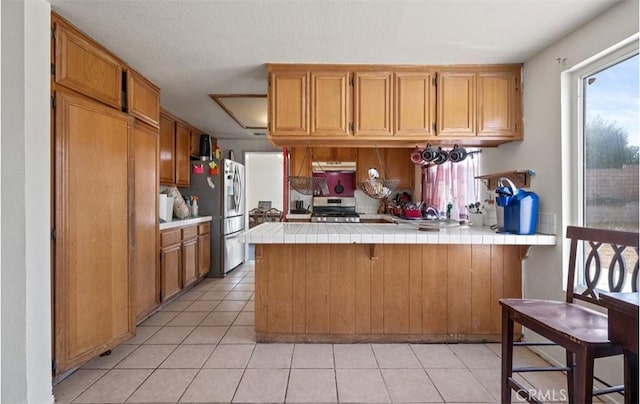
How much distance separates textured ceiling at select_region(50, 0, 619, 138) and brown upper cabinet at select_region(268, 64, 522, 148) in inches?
4.6

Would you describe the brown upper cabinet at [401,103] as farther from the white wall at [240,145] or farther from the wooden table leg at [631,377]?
the white wall at [240,145]

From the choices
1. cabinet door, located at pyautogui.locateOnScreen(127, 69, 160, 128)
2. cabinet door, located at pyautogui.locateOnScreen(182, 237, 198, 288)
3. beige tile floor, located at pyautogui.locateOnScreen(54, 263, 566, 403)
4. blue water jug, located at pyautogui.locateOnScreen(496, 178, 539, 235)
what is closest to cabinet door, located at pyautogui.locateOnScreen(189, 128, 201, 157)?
cabinet door, located at pyautogui.locateOnScreen(182, 237, 198, 288)

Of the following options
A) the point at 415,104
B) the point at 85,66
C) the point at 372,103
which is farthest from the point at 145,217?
the point at 415,104

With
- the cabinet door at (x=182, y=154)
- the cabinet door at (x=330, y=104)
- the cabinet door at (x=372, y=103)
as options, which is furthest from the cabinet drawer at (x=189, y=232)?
the cabinet door at (x=372, y=103)

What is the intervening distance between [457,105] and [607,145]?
1026 millimetres

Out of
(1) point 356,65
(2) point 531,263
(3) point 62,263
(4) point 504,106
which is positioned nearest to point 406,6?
(1) point 356,65

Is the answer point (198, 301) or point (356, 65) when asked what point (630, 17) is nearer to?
point (356, 65)

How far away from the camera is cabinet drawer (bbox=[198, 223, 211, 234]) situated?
165 inches

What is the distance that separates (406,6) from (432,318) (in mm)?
2213

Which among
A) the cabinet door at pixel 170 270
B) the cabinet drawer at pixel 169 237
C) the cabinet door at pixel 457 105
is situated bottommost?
the cabinet door at pixel 170 270

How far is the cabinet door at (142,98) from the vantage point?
8.25 ft

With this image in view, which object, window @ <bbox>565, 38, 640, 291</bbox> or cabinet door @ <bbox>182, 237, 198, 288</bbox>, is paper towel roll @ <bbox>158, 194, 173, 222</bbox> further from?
window @ <bbox>565, 38, 640, 291</bbox>

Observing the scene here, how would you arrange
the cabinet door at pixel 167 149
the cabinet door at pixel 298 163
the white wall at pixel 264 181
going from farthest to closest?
1. the white wall at pixel 264 181
2. the cabinet door at pixel 298 163
3. the cabinet door at pixel 167 149

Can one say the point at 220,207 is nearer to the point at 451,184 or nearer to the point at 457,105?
the point at 451,184
